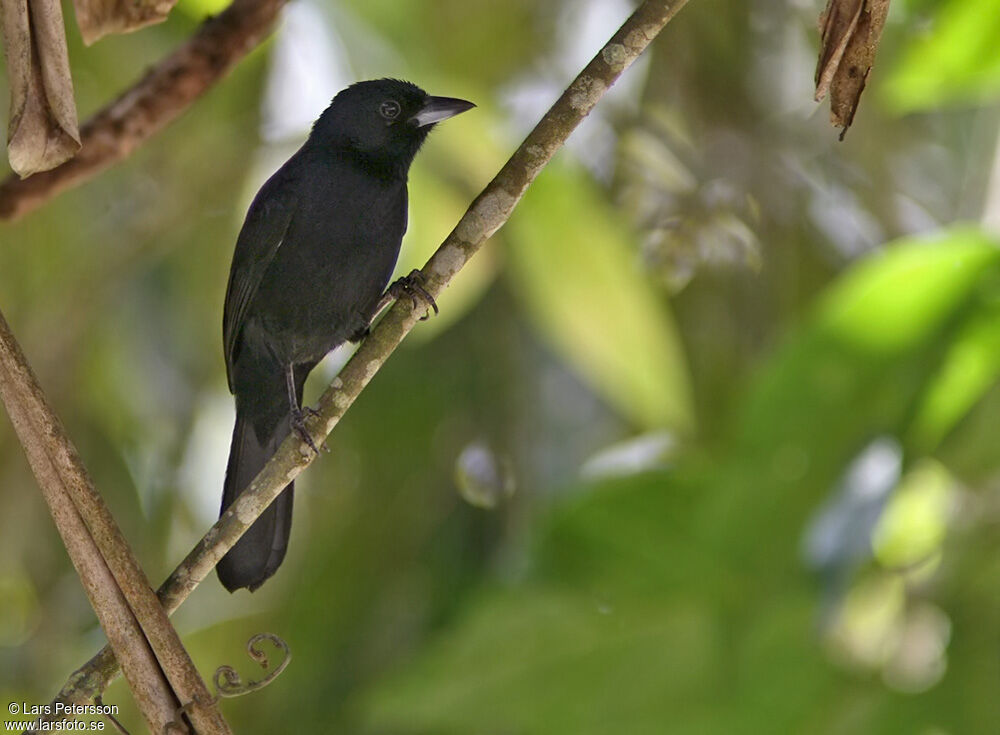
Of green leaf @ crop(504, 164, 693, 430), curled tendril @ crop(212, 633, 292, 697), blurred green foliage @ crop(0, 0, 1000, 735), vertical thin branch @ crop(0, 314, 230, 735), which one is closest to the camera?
vertical thin branch @ crop(0, 314, 230, 735)

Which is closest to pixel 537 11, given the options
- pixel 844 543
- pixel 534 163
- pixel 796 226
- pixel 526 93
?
pixel 526 93

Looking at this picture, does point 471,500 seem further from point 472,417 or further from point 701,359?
point 701,359

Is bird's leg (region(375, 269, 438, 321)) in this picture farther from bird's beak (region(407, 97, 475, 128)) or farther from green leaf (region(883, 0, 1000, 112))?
green leaf (region(883, 0, 1000, 112))

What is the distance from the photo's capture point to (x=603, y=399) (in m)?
4.92

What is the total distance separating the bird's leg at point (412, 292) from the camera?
223cm

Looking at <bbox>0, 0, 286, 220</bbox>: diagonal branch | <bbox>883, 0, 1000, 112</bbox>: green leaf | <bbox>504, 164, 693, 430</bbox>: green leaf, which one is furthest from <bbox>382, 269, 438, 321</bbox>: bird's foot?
<bbox>883, 0, 1000, 112</bbox>: green leaf

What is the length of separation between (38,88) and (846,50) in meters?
1.13

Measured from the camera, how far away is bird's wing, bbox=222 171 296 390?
11.3ft

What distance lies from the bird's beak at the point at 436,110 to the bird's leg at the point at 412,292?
1.94ft

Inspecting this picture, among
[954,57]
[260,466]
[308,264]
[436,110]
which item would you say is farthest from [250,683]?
[954,57]

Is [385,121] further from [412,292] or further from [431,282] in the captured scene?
[431,282]

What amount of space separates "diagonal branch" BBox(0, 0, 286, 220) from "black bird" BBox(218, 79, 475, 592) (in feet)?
2.70

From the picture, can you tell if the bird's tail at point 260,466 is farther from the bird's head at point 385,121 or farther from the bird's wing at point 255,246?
the bird's head at point 385,121

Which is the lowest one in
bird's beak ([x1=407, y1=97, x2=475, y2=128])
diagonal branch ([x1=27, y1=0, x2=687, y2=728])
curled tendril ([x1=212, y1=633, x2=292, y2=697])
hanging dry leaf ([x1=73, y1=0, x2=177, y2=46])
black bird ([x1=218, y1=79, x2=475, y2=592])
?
curled tendril ([x1=212, y1=633, x2=292, y2=697])
